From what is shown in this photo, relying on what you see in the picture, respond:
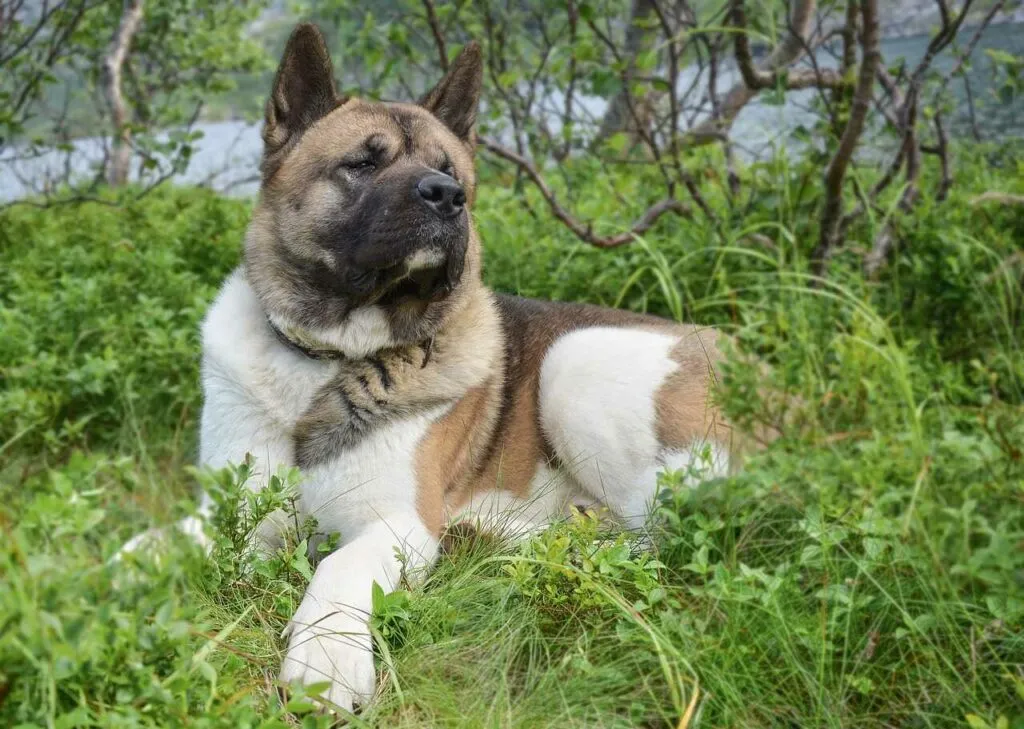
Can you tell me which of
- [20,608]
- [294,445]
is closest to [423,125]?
[294,445]

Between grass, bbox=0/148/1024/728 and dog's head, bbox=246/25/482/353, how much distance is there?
1.99ft

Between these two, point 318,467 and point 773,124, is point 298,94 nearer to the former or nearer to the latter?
point 318,467

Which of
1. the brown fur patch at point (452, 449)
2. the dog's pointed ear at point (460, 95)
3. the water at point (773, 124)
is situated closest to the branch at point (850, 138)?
the water at point (773, 124)

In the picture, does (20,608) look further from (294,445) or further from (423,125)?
(423,125)

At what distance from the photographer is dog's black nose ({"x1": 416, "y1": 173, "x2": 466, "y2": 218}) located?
8.91ft

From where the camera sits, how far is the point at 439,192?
2723 millimetres

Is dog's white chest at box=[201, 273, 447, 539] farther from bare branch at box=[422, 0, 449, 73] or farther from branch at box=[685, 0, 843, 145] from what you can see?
branch at box=[685, 0, 843, 145]

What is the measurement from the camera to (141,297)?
401 cm

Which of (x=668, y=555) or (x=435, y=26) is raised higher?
(x=435, y=26)

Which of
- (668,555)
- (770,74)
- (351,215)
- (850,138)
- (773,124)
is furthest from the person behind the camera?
(773,124)

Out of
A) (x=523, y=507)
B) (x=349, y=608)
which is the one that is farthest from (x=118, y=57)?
(x=349, y=608)

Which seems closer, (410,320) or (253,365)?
(253,365)

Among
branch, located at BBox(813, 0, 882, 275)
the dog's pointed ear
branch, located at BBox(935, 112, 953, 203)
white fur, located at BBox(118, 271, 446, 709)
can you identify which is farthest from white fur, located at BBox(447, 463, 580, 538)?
branch, located at BBox(935, 112, 953, 203)

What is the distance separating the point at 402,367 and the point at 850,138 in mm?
2061
